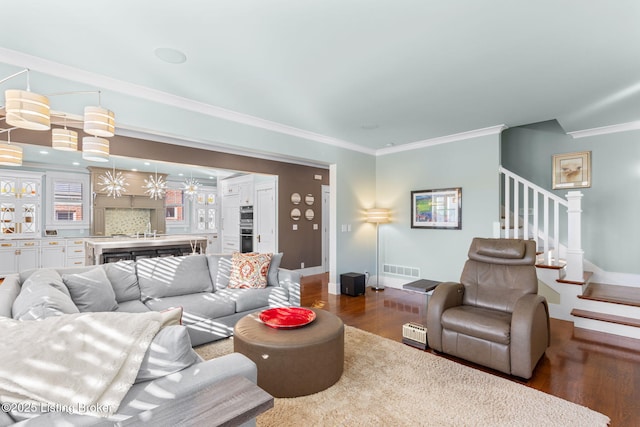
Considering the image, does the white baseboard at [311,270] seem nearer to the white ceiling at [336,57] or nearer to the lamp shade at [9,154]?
the white ceiling at [336,57]

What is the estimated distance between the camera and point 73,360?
42.4 inches

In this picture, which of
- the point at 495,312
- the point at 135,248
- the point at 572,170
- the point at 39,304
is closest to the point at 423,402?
the point at 495,312

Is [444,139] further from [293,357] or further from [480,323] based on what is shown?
[293,357]

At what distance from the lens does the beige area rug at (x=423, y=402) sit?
1.91m

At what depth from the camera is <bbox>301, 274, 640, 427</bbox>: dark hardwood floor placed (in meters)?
2.15

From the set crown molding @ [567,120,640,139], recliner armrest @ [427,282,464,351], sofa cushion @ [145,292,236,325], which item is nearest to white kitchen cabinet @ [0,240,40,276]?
sofa cushion @ [145,292,236,325]

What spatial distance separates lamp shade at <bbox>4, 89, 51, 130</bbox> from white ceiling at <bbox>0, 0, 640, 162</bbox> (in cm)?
72

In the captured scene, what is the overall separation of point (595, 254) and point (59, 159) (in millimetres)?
10538

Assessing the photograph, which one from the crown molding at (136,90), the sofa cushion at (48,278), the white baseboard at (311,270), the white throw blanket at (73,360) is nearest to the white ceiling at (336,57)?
the crown molding at (136,90)

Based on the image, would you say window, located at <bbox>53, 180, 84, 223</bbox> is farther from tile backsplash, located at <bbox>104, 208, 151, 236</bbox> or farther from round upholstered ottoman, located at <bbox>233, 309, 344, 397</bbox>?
round upholstered ottoman, located at <bbox>233, 309, 344, 397</bbox>

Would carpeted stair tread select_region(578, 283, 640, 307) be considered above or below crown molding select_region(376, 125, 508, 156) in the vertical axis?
below

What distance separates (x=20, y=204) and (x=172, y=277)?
6.34 metres

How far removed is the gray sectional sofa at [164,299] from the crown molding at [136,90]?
5.87 feet

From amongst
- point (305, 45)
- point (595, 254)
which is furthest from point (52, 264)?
point (595, 254)
